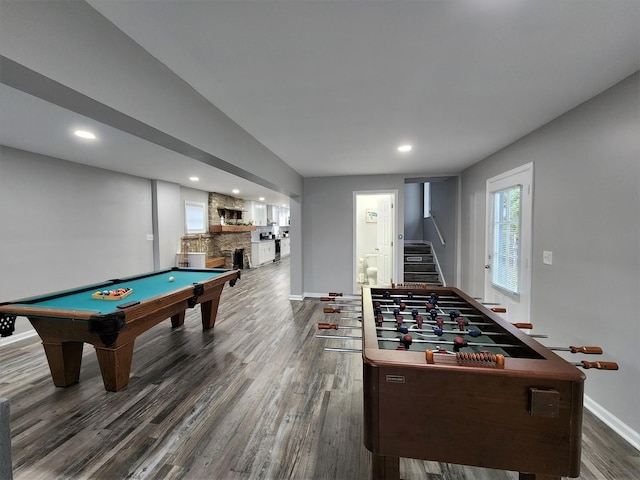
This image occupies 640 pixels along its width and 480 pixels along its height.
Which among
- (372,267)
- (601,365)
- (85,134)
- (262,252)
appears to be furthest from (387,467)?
(262,252)

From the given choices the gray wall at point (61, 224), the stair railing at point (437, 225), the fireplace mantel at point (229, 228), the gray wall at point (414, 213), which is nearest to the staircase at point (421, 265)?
the stair railing at point (437, 225)

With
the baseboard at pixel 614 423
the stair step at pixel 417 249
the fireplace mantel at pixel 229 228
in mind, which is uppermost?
the fireplace mantel at pixel 229 228

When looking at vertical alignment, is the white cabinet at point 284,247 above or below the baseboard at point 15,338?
above

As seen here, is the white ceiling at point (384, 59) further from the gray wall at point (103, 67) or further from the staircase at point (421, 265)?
the staircase at point (421, 265)

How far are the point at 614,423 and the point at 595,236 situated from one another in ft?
4.13

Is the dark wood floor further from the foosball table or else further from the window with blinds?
the window with blinds

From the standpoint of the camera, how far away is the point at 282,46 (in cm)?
142

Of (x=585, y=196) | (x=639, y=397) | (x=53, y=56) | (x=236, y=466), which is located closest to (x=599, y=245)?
(x=585, y=196)

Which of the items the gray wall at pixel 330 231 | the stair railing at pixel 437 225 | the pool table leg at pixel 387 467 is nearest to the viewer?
the pool table leg at pixel 387 467

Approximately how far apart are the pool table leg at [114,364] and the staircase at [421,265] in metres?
4.72

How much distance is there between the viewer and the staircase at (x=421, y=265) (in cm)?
563

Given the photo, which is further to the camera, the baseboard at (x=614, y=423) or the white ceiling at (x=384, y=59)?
the baseboard at (x=614, y=423)

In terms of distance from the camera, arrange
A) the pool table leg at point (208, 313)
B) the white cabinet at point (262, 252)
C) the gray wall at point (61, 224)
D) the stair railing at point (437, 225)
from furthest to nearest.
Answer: the white cabinet at point (262, 252), the stair railing at point (437, 225), the pool table leg at point (208, 313), the gray wall at point (61, 224)

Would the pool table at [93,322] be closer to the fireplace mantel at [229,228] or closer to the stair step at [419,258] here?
the stair step at [419,258]
